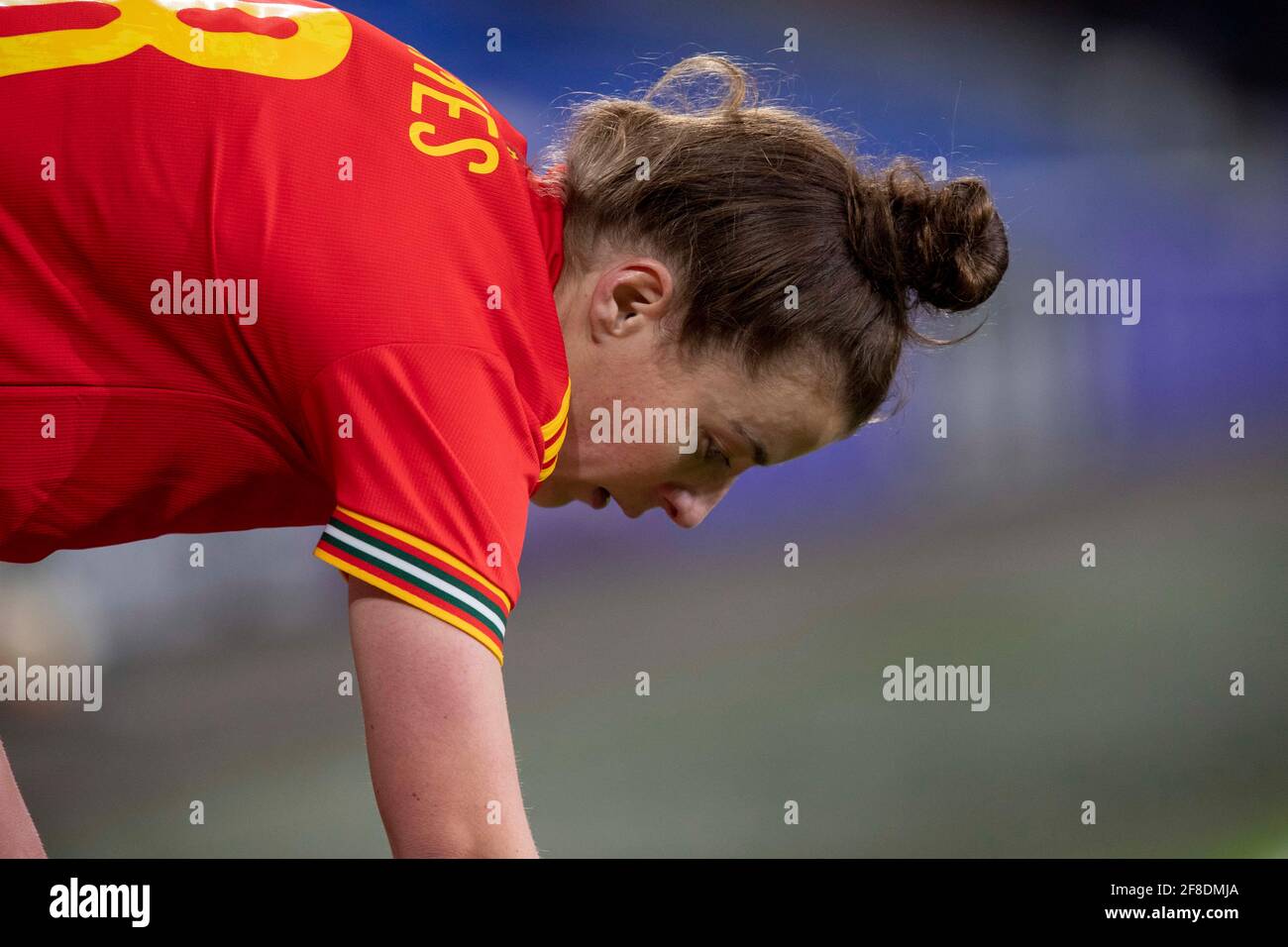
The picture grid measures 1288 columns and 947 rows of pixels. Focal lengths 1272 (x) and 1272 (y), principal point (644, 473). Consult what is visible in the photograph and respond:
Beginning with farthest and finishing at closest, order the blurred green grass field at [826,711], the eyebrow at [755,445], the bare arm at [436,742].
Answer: the blurred green grass field at [826,711]
the eyebrow at [755,445]
the bare arm at [436,742]

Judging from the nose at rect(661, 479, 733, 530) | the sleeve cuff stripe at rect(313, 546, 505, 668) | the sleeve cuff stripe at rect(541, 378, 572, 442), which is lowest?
the sleeve cuff stripe at rect(313, 546, 505, 668)

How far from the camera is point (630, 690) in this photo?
1.61 m

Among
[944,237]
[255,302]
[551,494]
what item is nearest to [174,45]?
[255,302]

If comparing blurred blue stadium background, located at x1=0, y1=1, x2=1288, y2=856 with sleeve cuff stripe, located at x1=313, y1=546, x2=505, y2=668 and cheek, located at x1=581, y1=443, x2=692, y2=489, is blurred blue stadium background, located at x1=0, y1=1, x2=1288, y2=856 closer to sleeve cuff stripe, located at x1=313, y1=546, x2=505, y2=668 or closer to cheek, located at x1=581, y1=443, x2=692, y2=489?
cheek, located at x1=581, y1=443, x2=692, y2=489

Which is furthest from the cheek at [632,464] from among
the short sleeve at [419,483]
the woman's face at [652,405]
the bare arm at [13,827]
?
the bare arm at [13,827]

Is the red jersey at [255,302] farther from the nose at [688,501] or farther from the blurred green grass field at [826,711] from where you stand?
the blurred green grass field at [826,711]

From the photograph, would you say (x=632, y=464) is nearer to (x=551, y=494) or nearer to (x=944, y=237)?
(x=551, y=494)

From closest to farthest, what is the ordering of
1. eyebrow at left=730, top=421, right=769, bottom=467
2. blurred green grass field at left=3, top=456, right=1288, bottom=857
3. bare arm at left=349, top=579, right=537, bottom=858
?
bare arm at left=349, top=579, right=537, bottom=858
eyebrow at left=730, top=421, right=769, bottom=467
blurred green grass field at left=3, top=456, right=1288, bottom=857

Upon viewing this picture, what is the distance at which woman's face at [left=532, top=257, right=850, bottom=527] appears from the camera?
2.62 ft

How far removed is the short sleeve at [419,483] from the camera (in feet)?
1.94

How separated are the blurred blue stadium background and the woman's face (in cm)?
73

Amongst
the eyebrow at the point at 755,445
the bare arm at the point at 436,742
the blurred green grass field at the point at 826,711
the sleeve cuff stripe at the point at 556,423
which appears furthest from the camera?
the blurred green grass field at the point at 826,711

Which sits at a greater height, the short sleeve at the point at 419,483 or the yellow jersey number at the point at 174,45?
the yellow jersey number at the point at 174,45

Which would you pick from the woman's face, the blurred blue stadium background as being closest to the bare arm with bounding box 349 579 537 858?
the woman's face
